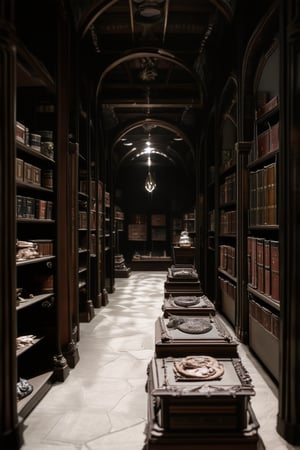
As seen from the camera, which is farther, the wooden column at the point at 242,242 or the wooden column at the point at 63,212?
the wooden column at the point at 242,242

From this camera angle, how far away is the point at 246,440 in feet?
7.36

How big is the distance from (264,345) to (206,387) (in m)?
2.31

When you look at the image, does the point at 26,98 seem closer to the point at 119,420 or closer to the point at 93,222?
the point at 119,420

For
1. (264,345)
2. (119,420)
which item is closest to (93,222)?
(264,345)

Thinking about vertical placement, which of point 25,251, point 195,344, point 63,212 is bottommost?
point 195,344

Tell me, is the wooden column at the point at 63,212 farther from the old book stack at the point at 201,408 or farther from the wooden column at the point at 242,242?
the wooden column at the point at 242,242
